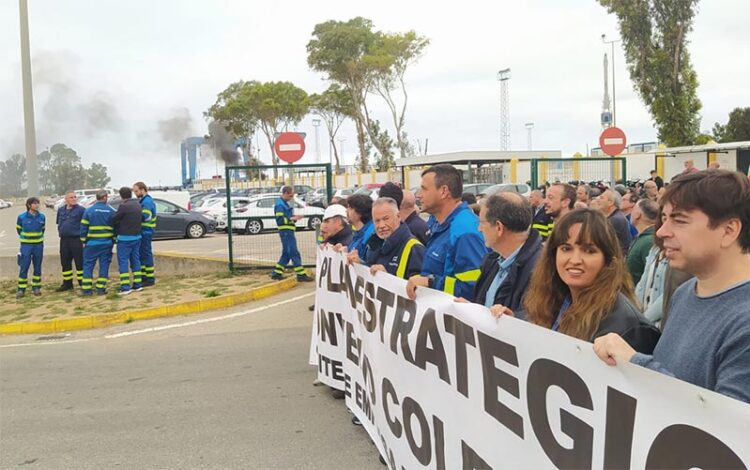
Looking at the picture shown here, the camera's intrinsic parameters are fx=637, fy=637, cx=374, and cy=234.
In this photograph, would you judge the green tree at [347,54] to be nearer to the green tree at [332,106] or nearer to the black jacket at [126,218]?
the green tree at [332,106]

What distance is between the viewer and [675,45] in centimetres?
2517

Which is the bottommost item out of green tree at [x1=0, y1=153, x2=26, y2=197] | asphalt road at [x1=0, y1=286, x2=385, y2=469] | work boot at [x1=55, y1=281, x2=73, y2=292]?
asphalt road at [x1=0, y1=286, x2=385, y2=469]

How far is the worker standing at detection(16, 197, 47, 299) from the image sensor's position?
437 inches

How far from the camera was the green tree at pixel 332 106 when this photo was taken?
53.6m

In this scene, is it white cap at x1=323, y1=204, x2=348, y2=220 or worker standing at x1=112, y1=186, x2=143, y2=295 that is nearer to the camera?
white cap at x1=323, y1=204, x2=348, y2=220

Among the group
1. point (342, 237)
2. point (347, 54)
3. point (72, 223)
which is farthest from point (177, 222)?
point (347, 54)

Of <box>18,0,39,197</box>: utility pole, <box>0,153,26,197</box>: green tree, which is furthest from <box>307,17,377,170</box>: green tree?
<box>0,153,26,197</box>: green tree

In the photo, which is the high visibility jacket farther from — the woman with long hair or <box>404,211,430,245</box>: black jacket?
the woman with long hair

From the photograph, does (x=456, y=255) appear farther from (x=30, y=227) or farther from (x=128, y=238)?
(x=30, y=227)

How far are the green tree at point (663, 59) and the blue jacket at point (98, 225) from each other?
2180 centimetres

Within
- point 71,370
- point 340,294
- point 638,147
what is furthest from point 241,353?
point 638,147

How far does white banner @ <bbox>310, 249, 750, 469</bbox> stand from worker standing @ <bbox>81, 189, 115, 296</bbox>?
7.80 m

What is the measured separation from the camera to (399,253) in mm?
4582

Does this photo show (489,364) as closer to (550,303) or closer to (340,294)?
(550,303)
